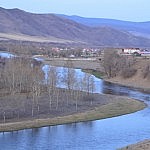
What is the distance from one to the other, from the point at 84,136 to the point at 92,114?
6573 millimetres

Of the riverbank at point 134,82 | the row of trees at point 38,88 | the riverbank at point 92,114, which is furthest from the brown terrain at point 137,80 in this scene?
the riverbank at point 92,114

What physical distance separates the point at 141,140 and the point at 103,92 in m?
23.6

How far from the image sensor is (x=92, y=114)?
121ft

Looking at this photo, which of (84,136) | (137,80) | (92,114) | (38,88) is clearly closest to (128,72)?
(137,80)

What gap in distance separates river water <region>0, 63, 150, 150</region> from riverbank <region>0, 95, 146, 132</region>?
2.04ft

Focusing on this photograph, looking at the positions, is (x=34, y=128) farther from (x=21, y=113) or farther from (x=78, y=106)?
(x=78, y=106)

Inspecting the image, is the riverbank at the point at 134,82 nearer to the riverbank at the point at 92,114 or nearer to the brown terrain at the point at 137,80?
the brown terrain at the point at 137,80

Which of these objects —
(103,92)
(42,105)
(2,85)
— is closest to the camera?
(42,105)

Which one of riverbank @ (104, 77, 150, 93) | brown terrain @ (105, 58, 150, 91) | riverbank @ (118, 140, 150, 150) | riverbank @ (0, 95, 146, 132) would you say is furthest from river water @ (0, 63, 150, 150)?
brown terrain @ (105, 58, 150, 91)

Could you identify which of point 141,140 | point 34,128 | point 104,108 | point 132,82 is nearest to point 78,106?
point 104,108

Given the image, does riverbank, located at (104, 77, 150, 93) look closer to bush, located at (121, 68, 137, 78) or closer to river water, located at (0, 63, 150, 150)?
bush, located at (121, 68, 137, 78)

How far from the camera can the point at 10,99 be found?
40938 millimetres

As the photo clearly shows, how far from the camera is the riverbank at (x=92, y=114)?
3149 cm

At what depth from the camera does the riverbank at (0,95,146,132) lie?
31494 mm
